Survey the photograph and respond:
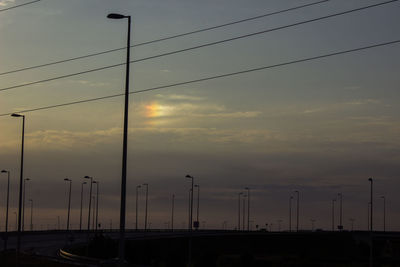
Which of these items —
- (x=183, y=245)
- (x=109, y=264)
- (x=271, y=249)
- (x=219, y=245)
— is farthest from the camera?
(x=271, y=249)

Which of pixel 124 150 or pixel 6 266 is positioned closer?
pixel 124 150

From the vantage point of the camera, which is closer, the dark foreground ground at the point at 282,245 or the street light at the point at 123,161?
the street light at the point at 123,161

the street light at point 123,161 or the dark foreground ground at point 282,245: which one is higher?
the street light at point 123,161

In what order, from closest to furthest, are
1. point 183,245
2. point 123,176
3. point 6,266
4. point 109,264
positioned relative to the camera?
Answer: point 123,176 < point 109,264 < point 6,266 < point 183,245

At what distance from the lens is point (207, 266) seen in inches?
3167

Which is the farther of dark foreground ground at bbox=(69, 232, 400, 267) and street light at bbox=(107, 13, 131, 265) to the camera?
dark foreground ground at bbox=(69, 232, 400, 267)

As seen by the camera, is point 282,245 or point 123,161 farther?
point 282,245

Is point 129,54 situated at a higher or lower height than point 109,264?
higher

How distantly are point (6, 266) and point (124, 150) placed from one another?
34113 millimetres

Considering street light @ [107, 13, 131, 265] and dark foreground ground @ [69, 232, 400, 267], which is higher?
street light @ [107, 13, 131, 265]

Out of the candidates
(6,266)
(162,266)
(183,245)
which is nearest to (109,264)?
(6,266)

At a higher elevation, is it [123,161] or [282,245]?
[123,161]

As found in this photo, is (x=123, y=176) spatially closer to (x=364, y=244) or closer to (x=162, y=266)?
(x=162, y=266)

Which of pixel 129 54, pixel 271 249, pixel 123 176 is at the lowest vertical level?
pixel 271 249
